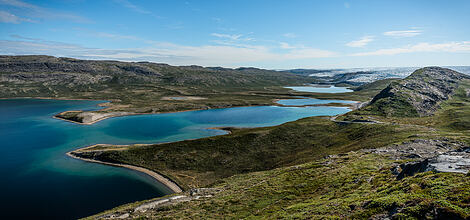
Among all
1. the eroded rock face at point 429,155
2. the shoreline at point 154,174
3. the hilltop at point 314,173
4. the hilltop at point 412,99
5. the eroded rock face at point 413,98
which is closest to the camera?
the hilltop at point 314,173

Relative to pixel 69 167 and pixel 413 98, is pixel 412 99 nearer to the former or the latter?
pixel 413 98

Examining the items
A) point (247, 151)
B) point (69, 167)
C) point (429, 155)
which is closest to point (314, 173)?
point (429, 155)

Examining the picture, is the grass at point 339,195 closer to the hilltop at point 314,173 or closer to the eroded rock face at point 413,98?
the hilltop at point 314,173

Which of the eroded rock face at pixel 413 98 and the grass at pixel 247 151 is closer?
the grass at pixel 247 151

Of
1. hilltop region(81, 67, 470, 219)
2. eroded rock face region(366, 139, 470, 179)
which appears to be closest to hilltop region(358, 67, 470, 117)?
hilltop region(81, 67, 470, 219)

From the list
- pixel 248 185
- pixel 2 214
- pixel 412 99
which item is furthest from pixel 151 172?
pixel 412 99

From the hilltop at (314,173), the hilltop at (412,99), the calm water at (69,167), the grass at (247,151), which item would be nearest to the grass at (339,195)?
the hilltop at (314,173)

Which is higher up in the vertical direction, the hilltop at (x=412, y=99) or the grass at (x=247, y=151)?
the hilltop at (x=412, y=99)

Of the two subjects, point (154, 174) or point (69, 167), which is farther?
point (69, 167)

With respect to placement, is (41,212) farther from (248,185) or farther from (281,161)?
(281,161)
